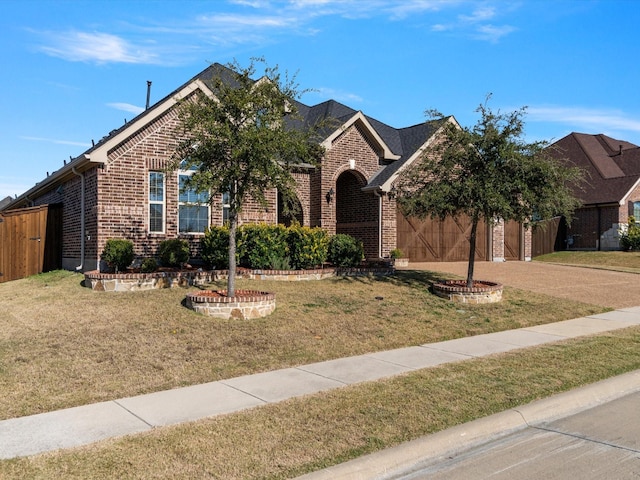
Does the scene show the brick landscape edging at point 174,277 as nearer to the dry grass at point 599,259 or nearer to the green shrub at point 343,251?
the green shrub at point 343,251

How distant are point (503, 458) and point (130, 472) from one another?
10.4 feet

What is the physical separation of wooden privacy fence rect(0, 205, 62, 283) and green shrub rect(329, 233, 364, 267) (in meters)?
8.77

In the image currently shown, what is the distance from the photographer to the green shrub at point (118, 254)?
520 inches

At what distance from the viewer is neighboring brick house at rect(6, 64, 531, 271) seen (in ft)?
48.0

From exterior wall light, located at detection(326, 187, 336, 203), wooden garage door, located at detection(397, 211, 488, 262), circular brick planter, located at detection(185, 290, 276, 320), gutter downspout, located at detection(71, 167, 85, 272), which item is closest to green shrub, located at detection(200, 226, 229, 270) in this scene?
gutter downspout, located at detection(71, 167, 85, 272)

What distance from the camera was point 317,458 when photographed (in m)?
4.55

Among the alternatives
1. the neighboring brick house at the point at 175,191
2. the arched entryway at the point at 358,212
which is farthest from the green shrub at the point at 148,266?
the arched entryway at the point at 358,212

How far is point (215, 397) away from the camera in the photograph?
20.9 feet

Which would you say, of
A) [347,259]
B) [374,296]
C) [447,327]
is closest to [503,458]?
[447,327]

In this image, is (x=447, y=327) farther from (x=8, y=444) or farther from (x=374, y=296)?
(x=8, y=444)

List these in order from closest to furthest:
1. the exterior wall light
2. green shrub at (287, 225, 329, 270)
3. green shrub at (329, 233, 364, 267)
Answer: green shrub at (287, 225, 329, 270)
green shrub at (329, 233, 364, 267)
the exterior wall light

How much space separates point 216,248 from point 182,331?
521 cm

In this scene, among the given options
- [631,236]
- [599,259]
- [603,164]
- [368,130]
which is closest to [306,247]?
[368,130]

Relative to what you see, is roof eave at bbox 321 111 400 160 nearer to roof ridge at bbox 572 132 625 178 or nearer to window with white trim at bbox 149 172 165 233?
window with white trim at bbox 149 172 165 233
